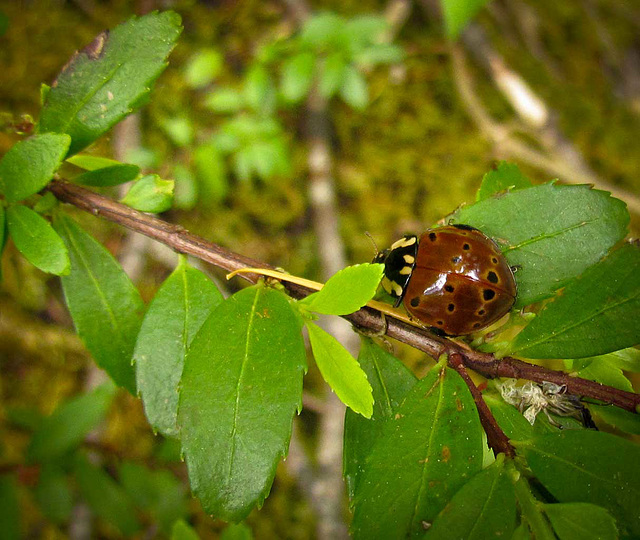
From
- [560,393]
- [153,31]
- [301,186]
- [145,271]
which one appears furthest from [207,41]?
[560,393]

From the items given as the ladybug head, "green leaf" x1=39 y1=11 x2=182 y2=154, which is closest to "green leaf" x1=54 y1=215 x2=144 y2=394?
"green leaf" x1=39 y1=11 x2=182 y2=154

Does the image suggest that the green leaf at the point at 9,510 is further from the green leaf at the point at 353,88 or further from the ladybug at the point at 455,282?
the green leaf at the point at 353,88

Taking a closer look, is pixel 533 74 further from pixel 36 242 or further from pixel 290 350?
pixel 36 242

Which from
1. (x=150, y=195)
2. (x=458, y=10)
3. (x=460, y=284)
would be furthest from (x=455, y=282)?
(x=458, y=10)

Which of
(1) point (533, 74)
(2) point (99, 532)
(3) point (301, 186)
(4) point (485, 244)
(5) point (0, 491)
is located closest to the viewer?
(4) point (485, 244)

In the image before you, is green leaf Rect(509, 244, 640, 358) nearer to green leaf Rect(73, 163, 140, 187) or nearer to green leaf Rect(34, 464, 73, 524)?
green leaf Rect(73, 163, 140, 187)

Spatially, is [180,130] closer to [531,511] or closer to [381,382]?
[381,382]
